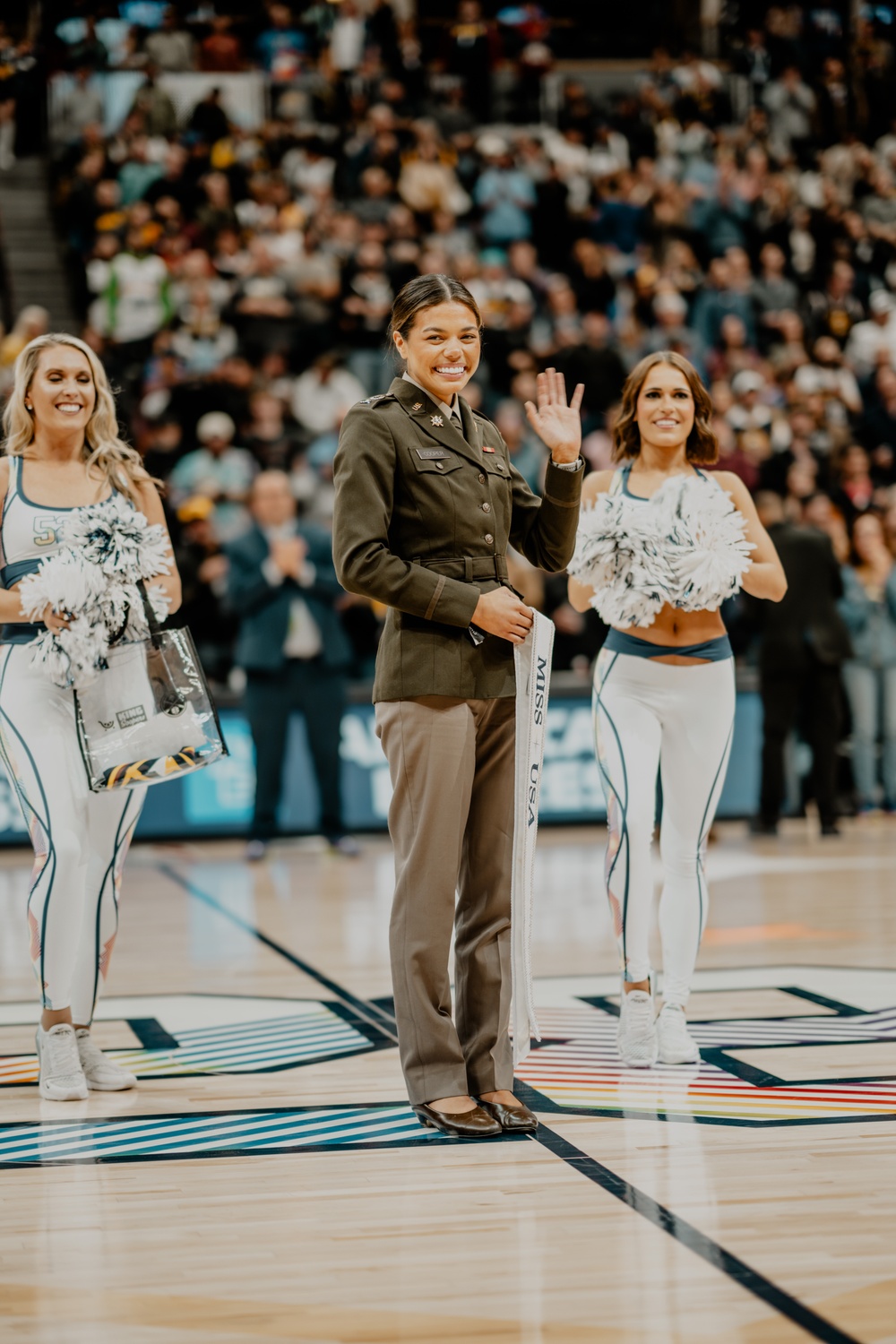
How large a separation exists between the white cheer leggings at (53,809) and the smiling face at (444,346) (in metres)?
1.28

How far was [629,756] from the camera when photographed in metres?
4.79

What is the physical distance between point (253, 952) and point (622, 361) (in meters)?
8.16

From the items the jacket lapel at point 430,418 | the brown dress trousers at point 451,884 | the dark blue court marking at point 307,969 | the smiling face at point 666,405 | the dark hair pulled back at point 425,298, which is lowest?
the dark blue court marking at point 307,969

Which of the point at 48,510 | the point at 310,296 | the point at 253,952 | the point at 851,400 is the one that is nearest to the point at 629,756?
the point at 48,510

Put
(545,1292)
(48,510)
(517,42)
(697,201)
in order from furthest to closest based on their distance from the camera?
1. (517,42)
2. (697,201)
3. (48,510)
4. (545,1292)

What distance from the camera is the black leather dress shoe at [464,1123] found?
4020 mm

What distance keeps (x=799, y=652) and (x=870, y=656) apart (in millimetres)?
912

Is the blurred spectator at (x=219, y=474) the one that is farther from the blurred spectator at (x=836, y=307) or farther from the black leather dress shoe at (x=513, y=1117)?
the black leather dress shoe at (x=513, y=1117)

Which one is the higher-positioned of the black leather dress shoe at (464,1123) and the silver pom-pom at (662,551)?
the silver pom-pom at (662,551)

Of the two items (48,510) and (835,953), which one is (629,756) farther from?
(835,953)

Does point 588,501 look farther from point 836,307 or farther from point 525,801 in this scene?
point 836,307

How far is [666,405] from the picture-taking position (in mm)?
4938

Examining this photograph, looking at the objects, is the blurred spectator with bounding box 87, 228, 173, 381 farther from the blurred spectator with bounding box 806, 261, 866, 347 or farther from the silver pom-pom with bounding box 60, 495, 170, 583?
the silver pom-pom with bounding box 60, 495, 170, 583

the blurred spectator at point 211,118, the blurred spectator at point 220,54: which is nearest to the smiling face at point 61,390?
the blurred spectator at point 211,118
